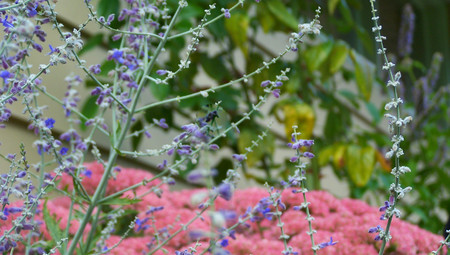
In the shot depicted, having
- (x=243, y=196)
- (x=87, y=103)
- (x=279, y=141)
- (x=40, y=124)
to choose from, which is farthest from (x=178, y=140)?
(x=279, y=141)

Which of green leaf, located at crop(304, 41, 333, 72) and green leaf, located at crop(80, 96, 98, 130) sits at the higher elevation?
green leaf, located at crop(304, 41, 333, 72)

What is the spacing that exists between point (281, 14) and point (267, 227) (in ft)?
4.51

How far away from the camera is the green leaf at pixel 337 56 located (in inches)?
118

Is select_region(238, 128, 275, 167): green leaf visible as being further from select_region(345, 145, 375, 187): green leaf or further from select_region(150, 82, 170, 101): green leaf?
select_region(150, 82, 170, 101): green leaf

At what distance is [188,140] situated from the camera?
3.47 feet

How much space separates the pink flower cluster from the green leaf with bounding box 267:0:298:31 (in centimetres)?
115

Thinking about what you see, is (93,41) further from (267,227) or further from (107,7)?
(267,227)

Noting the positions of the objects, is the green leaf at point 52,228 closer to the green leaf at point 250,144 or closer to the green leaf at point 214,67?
the green leaf at point 250,144

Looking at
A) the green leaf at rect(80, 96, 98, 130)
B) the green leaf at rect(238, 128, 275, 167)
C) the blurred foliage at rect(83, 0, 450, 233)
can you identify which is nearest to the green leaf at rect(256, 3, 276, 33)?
the blurred foliage at rect(83, 0, 450, 233)

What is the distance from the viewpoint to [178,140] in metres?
1.02

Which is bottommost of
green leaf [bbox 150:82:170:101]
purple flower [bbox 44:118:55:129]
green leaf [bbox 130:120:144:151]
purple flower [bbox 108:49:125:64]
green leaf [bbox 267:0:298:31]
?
purple flower [bbox 44:118:55:129]

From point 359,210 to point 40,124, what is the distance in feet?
3.60

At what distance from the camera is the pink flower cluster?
146cm

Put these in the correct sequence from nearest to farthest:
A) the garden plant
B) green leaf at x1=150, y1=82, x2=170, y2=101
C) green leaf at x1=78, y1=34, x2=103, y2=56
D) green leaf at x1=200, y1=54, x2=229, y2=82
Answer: the garden plant, green leaf at x1=150, y1=82, x2=170, y2=101, green leaf at x1=78, y1=34, x2=103, y2=56, green leaf at x1=200, y1=54, x2=229, y2=82
